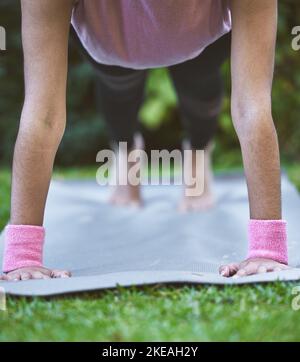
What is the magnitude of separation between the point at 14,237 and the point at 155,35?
0.53 metres

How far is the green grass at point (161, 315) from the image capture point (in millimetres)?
792

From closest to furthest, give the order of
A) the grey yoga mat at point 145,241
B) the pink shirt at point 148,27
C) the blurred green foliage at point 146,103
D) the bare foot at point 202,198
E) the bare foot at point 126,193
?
the grey yoga mat at point 145,241
the pink shirt at point 148,27
the bare foot at point 202,198
the bare foot at point 126,193
the blurred green foliage at point 146,103

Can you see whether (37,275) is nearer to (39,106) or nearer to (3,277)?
(3,277)

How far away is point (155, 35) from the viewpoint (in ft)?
4.32

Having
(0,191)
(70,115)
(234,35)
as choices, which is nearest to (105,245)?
(234,35)

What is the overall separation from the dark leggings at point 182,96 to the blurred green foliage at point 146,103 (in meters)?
2.14

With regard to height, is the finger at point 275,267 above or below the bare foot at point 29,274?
above

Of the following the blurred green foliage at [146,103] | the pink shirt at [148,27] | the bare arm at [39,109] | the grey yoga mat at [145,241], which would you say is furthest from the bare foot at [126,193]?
the blurred green foliage at [146,103]

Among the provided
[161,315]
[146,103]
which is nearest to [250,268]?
[161,315]

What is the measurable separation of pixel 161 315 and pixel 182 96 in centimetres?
130

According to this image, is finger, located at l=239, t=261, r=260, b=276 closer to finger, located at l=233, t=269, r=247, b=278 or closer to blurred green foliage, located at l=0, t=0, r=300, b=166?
finger, located at l=233, t=269, r=247, b=278

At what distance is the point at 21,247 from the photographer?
1086mm

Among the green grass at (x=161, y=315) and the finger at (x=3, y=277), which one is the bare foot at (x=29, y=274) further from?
the green grass at (x=161, y=315)

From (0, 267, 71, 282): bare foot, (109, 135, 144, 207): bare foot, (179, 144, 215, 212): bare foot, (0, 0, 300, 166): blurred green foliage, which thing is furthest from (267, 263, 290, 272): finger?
(0, 0, 300, 166): blurred green foliage
